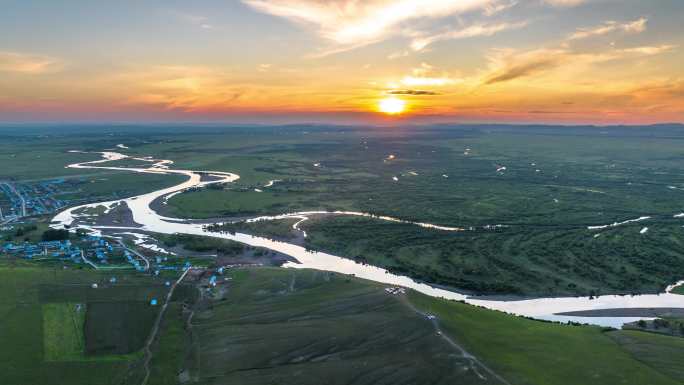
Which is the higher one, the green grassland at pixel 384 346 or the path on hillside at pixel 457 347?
the path on hillside at pixel 457 347

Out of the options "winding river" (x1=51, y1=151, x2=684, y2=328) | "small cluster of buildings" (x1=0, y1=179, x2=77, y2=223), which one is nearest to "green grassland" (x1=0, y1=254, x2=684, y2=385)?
"winding river" (x1=51, y1=151, x2=684, y2=328)

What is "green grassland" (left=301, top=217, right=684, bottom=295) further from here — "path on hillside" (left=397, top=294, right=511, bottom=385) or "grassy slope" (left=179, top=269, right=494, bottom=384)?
"grassy slope" (left=179, top=269, right=494, bottom=384)

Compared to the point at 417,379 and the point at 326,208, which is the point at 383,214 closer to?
the point at 326,208

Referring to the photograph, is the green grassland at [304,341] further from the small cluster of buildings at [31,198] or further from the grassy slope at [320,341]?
the small cluster of buildings at [31,198]

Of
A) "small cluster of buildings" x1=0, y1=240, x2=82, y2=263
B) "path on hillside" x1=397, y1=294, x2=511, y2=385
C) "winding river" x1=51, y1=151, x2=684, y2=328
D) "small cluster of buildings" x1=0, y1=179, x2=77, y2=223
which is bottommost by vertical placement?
"winding river" x1=51, y1=151, x2=684, y2=328

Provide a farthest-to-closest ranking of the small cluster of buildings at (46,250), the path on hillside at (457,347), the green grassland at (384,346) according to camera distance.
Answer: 1. the small cluster of buildings at (46,250)
2. the green grassland at (384,346)
3. the path on hillside at (457,347)

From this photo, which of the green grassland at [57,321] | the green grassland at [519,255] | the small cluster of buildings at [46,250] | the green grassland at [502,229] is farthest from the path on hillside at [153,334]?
the green grassland at [502,229]

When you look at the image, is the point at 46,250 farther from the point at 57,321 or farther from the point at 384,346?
the point at 384,346

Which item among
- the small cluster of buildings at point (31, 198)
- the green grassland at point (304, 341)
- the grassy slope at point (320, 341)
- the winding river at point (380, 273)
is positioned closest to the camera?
the grassy slope at point (320, 341)

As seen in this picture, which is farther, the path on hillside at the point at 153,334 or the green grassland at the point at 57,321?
the path on hillside at the point at 153,334
